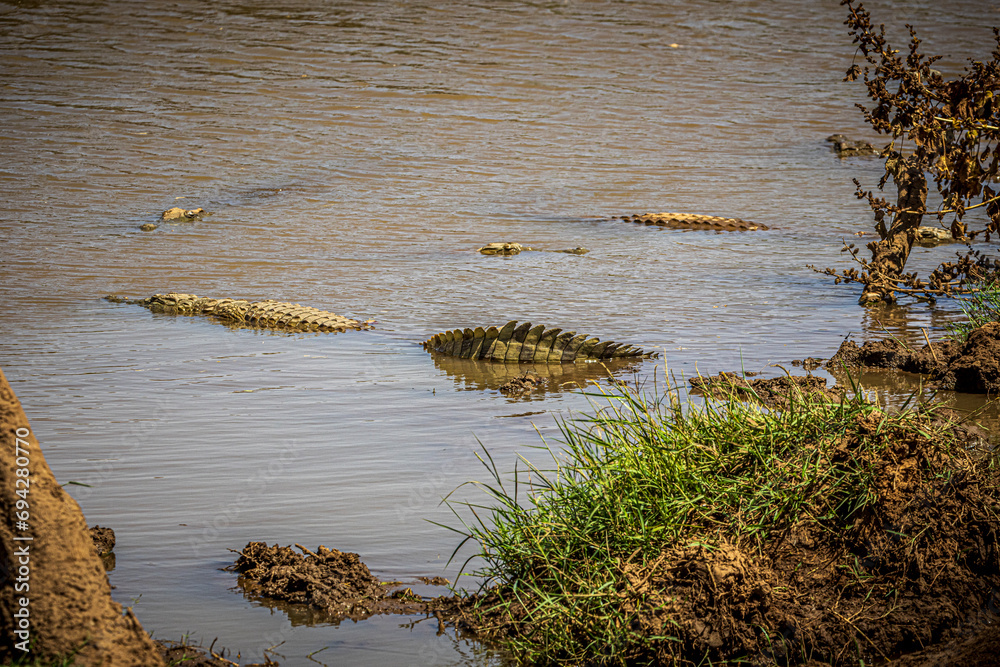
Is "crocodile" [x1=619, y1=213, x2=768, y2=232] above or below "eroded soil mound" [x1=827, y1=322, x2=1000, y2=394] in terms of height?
below

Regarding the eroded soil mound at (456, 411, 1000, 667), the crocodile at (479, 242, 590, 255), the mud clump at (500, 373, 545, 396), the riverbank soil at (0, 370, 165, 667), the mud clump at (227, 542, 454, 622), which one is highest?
the riverbank soil at (0, 370, 165, 667)

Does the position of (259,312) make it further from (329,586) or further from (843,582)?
(843,582)

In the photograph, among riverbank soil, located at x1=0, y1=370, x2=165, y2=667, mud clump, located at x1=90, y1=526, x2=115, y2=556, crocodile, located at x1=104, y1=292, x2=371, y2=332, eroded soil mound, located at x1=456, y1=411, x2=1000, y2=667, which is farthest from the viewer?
crocodile, located at x1=104, y1=292, x2=371, y2=332

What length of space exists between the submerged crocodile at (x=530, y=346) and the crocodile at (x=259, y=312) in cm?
134

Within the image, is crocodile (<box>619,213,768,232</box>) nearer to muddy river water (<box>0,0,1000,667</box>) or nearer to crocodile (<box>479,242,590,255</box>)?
muddy river water (<box>0,0,1000,667</box>)

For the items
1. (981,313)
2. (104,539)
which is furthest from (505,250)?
(104,539)

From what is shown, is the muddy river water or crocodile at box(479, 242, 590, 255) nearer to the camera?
the muddy river water

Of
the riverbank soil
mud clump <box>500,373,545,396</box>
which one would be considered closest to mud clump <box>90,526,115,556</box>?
the riverbank soil

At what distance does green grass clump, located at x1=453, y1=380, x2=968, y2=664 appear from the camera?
121 inches

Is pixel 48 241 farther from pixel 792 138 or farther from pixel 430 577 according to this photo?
pixel 792 138

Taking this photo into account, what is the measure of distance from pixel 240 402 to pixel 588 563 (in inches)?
129

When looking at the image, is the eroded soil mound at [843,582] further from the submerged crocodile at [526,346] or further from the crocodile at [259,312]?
the crocodile at [259,312]

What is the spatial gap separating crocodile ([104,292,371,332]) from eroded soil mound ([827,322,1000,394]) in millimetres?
4005

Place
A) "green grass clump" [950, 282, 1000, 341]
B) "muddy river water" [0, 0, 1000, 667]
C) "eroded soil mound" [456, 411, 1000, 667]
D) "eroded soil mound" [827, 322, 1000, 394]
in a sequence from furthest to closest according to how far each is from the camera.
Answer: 1. "green grass clump" [950, 282, 1000, 341]
2. "eroded soil mound" [827, 322, 1000, 394]
3. "muddy river water" [0, 0, 1000, 667]
4. "eroded soil mound" [456, 411, 1000, 667]
